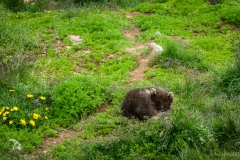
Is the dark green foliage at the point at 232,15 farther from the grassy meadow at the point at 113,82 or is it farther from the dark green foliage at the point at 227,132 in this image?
the dark green foliage at the point at 227,132

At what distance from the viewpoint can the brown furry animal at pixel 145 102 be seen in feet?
21.3

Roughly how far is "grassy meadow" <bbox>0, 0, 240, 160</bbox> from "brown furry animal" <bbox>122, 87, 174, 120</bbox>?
175mm

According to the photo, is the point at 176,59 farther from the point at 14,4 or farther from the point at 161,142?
the point at 14,4

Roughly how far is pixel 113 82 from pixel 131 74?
918 mm

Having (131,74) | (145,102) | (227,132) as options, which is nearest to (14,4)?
(131,74)

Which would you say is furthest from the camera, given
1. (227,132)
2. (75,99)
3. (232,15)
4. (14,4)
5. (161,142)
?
(14,4)

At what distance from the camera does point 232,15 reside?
12766mm

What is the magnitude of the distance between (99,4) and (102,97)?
7853 millimetres

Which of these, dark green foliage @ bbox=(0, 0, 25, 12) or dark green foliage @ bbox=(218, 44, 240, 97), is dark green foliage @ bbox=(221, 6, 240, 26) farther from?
dark green foliage @ bbox=(0, 0, 25, 12)

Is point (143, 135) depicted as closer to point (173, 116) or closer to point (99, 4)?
point (173, 116)

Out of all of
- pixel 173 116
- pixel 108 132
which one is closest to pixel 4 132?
pixel 108 132

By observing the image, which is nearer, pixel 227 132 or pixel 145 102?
pixel 227 132

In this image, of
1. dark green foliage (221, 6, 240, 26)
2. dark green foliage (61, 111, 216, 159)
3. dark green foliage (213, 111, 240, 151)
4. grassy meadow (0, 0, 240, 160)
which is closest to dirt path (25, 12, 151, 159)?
grassy meadow (0, 0, 240, 160)

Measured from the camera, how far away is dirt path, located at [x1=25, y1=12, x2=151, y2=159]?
6.18 m
